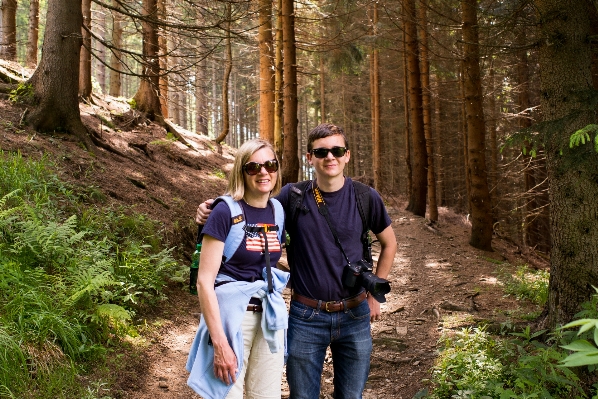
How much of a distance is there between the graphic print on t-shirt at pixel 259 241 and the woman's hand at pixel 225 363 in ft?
1.77

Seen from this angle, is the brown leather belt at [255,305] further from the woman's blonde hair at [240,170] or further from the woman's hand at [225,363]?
the woman's blonde hair at [240,170]

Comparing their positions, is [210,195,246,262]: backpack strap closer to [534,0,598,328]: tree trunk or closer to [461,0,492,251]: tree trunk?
[534,0,598,328]: tree trunk

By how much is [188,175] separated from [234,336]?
918 centimetres

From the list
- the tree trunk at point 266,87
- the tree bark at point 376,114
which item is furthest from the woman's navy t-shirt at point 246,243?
the tree bark at point 376,114

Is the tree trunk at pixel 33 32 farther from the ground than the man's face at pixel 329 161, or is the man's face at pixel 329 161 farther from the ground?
the tree trunk at pixel 33 32

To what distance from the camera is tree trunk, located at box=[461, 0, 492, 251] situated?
11531 millimetres

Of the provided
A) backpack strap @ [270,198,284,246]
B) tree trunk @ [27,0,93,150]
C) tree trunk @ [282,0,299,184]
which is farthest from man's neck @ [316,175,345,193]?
tree trunk @ [282,0,299,184]

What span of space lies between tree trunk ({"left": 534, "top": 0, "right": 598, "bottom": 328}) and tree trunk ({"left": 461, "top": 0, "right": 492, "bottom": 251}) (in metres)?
6.91

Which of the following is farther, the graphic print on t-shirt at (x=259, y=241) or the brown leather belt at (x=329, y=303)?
the brown leather belt at (x=329, y=303)

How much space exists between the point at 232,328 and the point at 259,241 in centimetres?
50

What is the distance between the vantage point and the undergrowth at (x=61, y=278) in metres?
3.70

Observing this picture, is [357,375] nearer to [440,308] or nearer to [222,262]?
[222,262]

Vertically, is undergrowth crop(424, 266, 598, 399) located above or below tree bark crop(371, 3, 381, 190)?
below

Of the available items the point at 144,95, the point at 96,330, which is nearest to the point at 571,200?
the point at 96,330
